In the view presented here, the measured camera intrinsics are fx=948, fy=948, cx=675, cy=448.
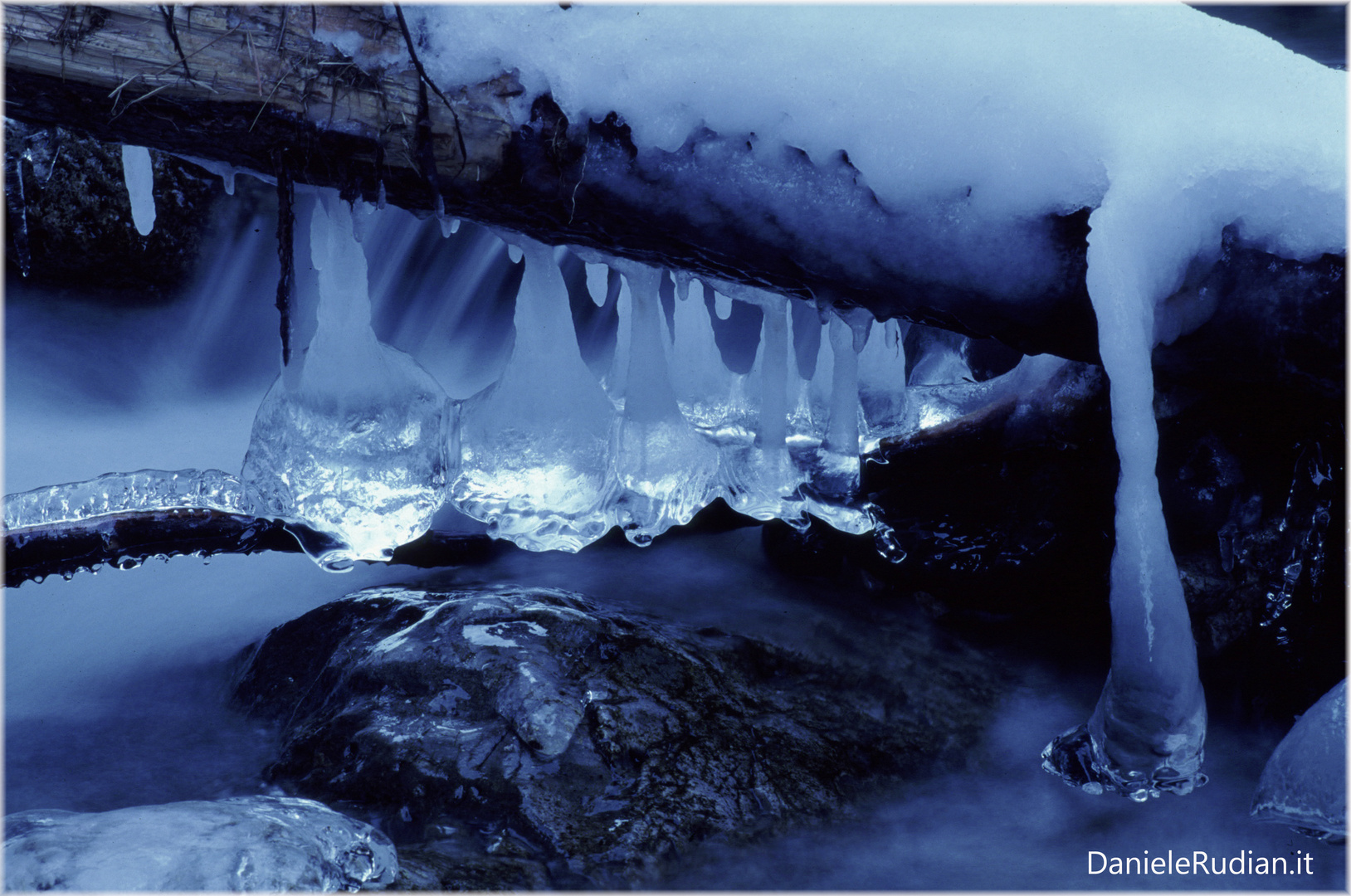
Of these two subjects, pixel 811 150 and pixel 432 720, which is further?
pixel 432 720

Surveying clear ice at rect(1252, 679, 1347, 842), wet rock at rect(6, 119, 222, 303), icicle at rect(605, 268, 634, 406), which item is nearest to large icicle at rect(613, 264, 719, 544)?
icicle at rect(605, 268, 634, 406)

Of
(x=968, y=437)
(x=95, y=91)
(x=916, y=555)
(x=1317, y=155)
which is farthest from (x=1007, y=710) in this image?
(x=95, y=91)

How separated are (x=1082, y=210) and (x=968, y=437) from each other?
48.4 inches

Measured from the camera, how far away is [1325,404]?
2418 millimetres

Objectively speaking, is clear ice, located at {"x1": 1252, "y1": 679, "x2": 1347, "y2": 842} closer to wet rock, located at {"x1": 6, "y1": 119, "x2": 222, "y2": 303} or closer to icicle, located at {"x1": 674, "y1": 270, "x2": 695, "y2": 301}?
icicle, located at {"x1": 674, "y1": 270, "x2": 695, "y2": 301}

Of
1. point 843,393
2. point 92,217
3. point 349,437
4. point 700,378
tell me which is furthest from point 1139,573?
point 92,217

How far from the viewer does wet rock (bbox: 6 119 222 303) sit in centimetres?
506

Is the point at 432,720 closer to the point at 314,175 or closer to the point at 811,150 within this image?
the point at 314,175

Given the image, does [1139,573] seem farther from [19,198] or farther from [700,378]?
[19,198]

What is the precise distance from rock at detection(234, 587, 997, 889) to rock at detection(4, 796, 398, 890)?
0.15 m

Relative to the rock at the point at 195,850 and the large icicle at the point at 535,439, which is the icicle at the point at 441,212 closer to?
the large icicle at the point at 535,439

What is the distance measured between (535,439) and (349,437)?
1.63 feet

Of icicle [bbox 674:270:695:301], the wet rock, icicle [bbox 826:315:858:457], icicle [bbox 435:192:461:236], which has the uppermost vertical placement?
the wet rock

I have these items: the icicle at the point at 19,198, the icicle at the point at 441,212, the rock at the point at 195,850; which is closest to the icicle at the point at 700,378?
the icicle at the point at 441,212
